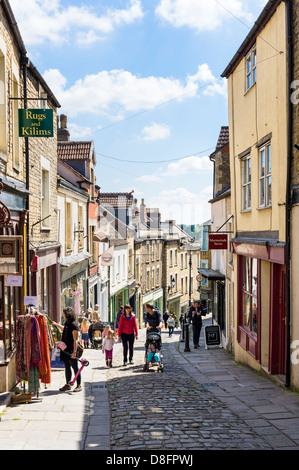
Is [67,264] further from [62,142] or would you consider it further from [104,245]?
[104,245]

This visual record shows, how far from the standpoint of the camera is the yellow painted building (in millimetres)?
10734

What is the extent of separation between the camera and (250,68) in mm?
13758

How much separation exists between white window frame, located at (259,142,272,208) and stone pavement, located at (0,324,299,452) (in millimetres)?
4125

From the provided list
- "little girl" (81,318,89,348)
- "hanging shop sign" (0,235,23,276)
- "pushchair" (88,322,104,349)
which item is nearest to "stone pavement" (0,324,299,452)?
"hanging shop sign" (0,235,23,276)

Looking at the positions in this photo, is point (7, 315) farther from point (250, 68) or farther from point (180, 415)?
point (250, 68)

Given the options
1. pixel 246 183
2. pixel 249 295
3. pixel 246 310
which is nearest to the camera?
pixel 249 295

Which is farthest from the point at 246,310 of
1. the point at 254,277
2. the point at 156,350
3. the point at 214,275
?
the point at 214,275

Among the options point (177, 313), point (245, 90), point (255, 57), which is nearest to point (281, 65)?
point (255, 57)

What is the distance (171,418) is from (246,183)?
8.60 metres

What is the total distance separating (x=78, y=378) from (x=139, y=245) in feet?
113

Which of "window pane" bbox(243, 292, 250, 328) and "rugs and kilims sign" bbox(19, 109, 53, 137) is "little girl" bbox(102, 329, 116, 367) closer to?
"window pane" bbox(243, 292, 250, 328)

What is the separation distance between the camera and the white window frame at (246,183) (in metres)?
14.5

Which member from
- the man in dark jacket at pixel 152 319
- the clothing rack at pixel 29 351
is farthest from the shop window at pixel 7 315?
the man in dark jacket at pixel 152 319

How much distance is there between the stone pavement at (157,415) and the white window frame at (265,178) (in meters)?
4.13
